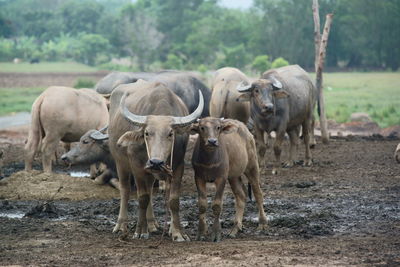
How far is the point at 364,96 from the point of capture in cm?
3741

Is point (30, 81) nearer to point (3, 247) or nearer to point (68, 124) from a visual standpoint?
point (68, 124)

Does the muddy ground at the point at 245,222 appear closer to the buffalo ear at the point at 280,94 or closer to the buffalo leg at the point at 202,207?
the buffalo leg at the point at 202,207

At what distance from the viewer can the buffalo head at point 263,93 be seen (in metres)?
16.1

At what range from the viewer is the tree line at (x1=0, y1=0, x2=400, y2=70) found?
167 feet

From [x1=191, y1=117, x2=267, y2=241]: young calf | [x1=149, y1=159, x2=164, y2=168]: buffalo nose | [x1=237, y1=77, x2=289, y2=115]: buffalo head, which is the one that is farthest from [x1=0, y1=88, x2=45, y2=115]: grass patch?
[x1=149, y1=159, x2=164, y2=168]: buffalo nose

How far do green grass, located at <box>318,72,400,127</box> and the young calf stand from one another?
677 inches

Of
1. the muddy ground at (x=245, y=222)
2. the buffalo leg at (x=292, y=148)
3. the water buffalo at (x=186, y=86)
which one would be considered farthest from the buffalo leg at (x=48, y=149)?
the buffalo leg at (x=292, y=148)

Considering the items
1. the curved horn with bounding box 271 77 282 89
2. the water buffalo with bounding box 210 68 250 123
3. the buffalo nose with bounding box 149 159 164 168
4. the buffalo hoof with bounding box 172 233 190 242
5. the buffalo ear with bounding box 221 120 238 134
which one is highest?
the buffalo ear with bounding box 221 120 238 134

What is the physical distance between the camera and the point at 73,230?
36.2ft

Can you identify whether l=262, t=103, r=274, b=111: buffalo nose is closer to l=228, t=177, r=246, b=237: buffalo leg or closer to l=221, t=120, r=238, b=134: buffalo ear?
l=228, t=177, r=246, b=237: buffalo leg

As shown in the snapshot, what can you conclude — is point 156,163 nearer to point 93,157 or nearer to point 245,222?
point 245,222

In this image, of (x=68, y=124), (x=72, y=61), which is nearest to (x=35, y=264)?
(x=68, y=124)

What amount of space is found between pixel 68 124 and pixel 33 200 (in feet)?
8.63

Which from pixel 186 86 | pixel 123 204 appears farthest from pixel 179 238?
pixel 186 86
